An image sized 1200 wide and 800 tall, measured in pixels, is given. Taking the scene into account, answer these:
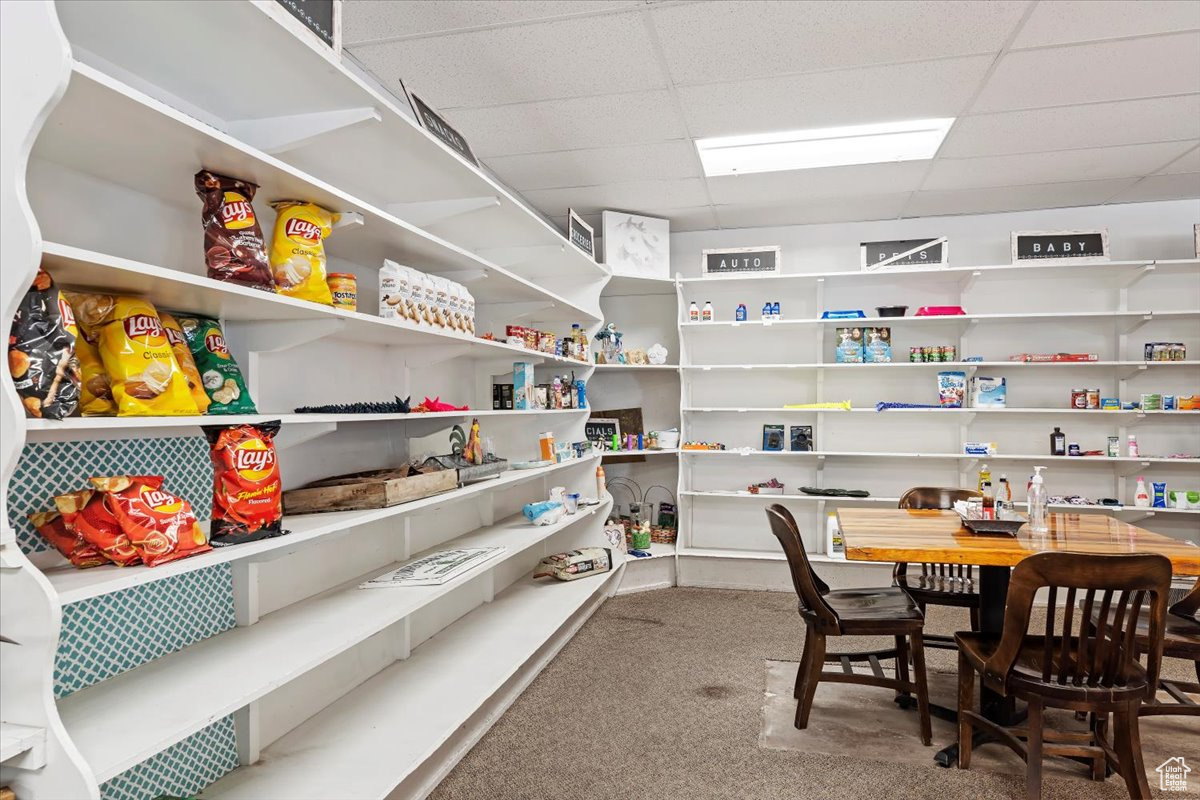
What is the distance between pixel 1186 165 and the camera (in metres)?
4.36

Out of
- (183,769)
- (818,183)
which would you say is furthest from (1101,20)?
(183,769)

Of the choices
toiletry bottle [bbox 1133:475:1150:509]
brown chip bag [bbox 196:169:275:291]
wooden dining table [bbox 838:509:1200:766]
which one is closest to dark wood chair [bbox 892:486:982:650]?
wooden dining table [bbox 838:509:1200:766]

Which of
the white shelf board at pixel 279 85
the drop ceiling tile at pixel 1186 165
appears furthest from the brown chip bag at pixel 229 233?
the drop ceiling tile at pixel 1186 165

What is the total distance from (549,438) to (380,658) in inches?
64.4

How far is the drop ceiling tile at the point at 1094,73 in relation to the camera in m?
2.91

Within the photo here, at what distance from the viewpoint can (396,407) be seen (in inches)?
100

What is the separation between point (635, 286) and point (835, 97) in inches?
96.2

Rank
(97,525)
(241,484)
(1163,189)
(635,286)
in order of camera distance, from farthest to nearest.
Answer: (635,286) → (1163,189) → (241,484) → (97,525)

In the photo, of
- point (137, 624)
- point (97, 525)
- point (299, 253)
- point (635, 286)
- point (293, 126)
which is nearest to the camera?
point (97, 525)

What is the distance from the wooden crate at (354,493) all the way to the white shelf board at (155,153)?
0.84 metres

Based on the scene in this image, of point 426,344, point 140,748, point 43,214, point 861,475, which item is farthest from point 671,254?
point 140,748

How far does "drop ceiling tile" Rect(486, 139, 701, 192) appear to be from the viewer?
4031 mm

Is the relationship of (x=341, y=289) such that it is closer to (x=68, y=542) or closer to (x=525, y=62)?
(x=68, y=542)

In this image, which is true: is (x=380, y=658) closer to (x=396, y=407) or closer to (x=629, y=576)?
(x=396, y=407)
